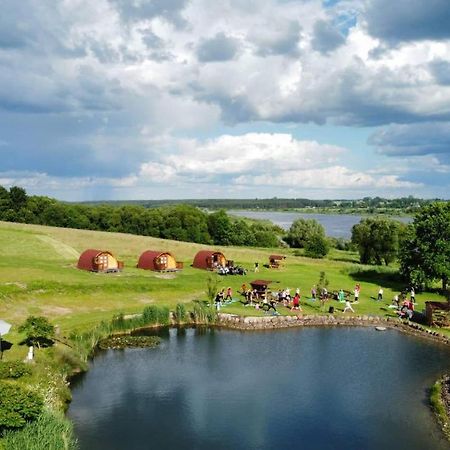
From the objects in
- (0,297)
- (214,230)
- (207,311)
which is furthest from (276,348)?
(214,230)

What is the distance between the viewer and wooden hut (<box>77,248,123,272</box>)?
2790 inches

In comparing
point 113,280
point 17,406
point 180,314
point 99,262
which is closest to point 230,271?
point 113,280

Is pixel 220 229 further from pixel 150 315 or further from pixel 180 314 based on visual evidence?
pixel 150 315

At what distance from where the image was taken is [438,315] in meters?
51.8

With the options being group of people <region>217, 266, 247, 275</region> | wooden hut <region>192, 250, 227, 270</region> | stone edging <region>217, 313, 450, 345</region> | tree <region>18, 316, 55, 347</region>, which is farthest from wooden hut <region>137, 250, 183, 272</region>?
tree <region>18, 316, 55, 347</region>

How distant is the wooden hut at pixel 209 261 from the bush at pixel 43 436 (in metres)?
52.9

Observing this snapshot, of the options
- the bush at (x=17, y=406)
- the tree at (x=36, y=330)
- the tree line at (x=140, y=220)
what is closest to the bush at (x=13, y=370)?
the bush at (x=17, y=406)

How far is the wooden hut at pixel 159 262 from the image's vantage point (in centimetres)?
7431

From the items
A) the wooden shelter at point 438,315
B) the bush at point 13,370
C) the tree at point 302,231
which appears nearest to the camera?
the bush at point 13,370

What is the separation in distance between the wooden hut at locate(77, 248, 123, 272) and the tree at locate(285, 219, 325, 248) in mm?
78837

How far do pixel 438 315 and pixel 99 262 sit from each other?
4394 centimetres

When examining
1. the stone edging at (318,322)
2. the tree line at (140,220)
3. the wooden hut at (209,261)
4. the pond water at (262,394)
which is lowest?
the pond water at (262,394)

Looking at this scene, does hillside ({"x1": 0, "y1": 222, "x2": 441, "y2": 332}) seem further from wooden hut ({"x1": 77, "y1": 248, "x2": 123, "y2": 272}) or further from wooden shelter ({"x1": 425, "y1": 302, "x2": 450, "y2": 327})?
wooden shelter ({"x1": 425, "y1": 302, "x2": 450, "y2": 327})

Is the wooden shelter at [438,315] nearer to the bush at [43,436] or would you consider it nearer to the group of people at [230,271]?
the group of people at [230,271]
